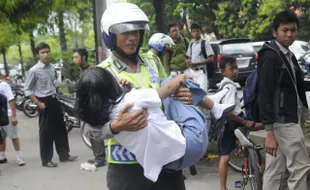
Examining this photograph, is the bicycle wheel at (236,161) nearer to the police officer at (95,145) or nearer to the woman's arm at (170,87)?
the police officer at (95,145)

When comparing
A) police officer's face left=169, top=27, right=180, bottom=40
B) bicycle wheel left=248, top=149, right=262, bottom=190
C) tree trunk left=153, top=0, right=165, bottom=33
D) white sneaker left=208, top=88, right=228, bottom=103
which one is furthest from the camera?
tree trunk left=153, top=0, right=165, bottom=33

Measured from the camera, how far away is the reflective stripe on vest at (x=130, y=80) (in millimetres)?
2531

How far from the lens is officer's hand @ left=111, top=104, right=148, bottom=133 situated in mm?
2270

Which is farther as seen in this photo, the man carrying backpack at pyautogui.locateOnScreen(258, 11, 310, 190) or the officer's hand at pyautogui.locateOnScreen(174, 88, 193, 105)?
the man carrying backpack at pyautogui.locateOnScreen(258, 11, 310, 190)

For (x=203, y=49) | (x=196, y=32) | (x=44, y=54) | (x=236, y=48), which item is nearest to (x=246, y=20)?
(x=236, y=48)

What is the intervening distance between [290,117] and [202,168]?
9.08 feet

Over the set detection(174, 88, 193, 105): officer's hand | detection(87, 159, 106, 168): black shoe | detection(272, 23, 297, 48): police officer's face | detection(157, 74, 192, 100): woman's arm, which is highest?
detection(272, 23, 297, 48): police officer's face

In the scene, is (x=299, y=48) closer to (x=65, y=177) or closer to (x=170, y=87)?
(x=65, y=177)

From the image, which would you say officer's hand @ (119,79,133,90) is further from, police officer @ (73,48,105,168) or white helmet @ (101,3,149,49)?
police officer @ (73,48,105,168)

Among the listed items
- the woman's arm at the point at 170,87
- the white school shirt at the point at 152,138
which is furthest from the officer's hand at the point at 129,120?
the woman's arm at the point at 170,87

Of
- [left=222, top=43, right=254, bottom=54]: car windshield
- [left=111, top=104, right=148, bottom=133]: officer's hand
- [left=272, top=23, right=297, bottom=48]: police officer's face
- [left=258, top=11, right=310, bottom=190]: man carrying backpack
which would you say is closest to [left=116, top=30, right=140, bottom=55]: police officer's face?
[left=111, top=104, right=148, bottom=133]: officer's hand

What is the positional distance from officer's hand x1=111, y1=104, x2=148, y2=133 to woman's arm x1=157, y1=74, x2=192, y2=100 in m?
0.18

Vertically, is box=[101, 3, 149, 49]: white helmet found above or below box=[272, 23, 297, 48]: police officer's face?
above

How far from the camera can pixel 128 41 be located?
8.54 feet
